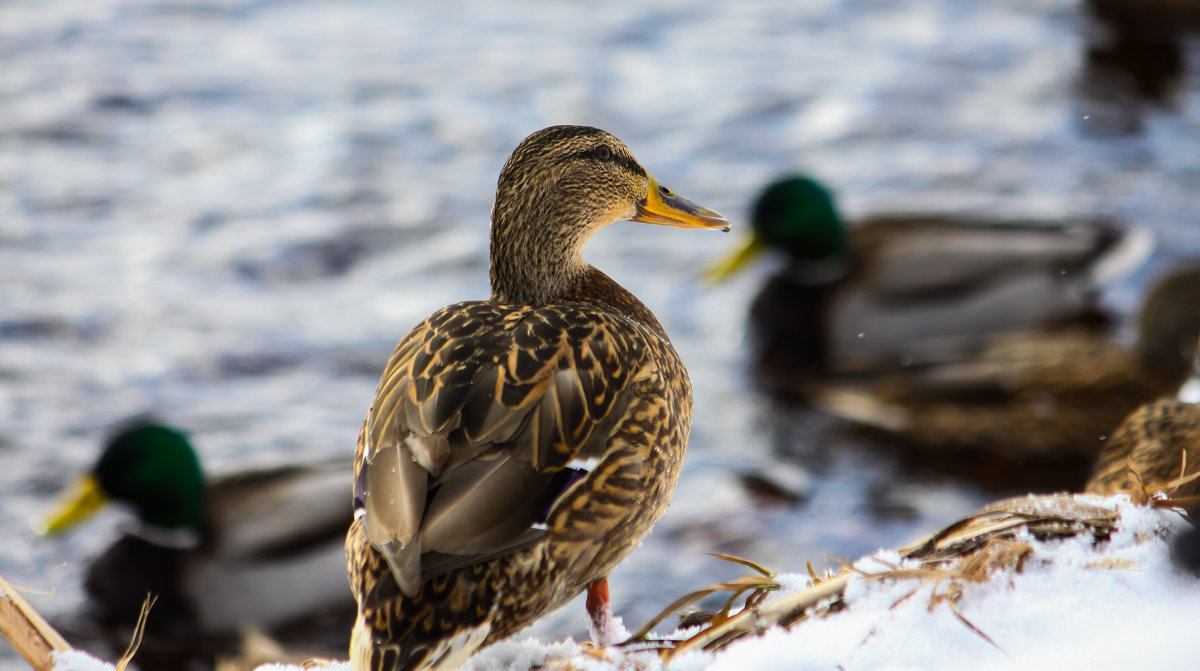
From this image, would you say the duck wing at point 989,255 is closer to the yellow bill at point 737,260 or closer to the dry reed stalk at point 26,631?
the yellow bill at point 737,260

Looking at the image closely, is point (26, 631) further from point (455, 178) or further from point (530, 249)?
point (455, 178)

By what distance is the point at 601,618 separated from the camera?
3.04 meters

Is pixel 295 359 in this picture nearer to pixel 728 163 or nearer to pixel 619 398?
pixel 728 163

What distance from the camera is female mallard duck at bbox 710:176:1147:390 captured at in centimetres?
862

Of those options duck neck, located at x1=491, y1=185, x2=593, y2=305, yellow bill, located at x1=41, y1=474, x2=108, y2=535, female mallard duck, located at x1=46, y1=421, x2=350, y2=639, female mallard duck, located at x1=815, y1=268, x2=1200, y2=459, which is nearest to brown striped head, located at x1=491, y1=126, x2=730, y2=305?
duck neck, located at x1=491, y1=185, x2=593, y2=305

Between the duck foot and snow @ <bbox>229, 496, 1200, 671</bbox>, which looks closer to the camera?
snow @ <bbox>229, 496, 1200, 671</bbox>

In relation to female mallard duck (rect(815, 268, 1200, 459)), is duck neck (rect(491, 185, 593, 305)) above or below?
above

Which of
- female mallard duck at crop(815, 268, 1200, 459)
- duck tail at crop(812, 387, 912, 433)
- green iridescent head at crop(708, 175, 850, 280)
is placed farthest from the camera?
green iridescent head at crop(708, 175, 850, 280)

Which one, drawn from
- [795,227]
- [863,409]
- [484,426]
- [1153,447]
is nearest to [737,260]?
[795,227]

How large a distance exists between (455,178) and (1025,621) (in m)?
8.16

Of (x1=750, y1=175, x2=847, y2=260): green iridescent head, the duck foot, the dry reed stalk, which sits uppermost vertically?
the dry reed stalk

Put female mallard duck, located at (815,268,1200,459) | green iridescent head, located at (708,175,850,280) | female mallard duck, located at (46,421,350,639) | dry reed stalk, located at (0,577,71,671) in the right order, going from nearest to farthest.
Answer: dry reed stalk, located at (0,577,71,671) → female mallard duck, located at (46,421,350,639) → female mallard duck, located at (815,268,1200,459) → green iridescent head, located at (708,175,850,280)

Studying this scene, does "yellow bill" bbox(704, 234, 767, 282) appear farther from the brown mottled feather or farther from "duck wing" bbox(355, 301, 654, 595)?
"duck wing" bbox(355, 301, 654, 595)

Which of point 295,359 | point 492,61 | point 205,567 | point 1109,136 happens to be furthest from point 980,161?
point 205,567
